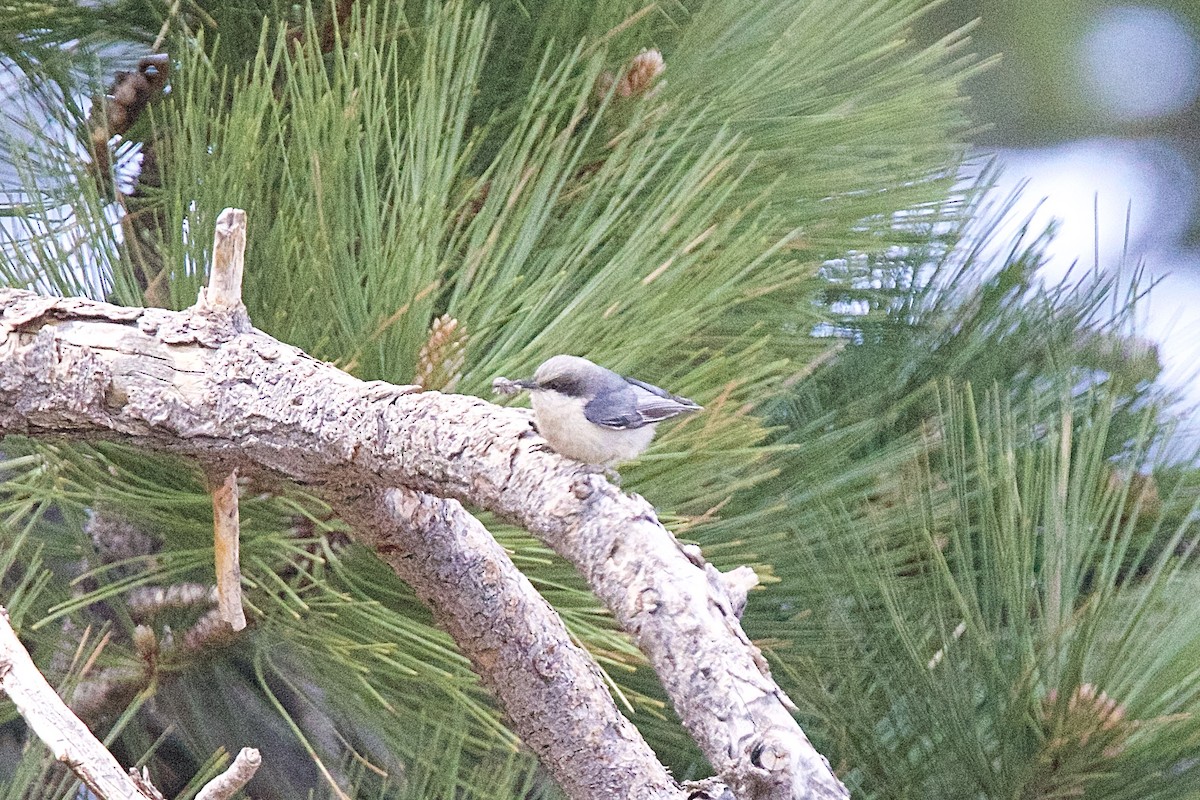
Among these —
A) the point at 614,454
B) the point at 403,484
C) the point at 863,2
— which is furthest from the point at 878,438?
the point at 403,484

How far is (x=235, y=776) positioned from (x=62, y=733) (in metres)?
0.08

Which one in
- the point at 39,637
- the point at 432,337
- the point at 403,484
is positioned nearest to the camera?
the point at 403,484

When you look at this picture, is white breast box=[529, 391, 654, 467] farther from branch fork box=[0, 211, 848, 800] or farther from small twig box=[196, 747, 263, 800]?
small twig box=[196, 747, 263, 800]

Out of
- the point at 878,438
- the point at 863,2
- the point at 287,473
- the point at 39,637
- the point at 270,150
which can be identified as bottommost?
the point at 39,637

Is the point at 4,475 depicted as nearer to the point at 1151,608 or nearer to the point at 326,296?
the point at 326,296

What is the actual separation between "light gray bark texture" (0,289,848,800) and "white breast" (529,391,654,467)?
0.01m

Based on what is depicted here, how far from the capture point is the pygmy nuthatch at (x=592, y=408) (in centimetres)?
55

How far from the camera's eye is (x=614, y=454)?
623 millimetres

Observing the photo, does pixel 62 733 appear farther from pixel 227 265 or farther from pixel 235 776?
pixel 227 265

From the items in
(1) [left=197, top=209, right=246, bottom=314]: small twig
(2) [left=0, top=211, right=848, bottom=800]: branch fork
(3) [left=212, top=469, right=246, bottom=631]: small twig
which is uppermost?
(1) [left=197, top=209, right=246, bottom=314]: small twig

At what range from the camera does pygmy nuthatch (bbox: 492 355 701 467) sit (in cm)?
55

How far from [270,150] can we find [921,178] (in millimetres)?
501

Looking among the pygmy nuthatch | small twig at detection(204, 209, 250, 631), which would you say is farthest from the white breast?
small twig at detection(204, 209, 250, 631)

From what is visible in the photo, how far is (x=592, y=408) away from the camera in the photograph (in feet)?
1.95
